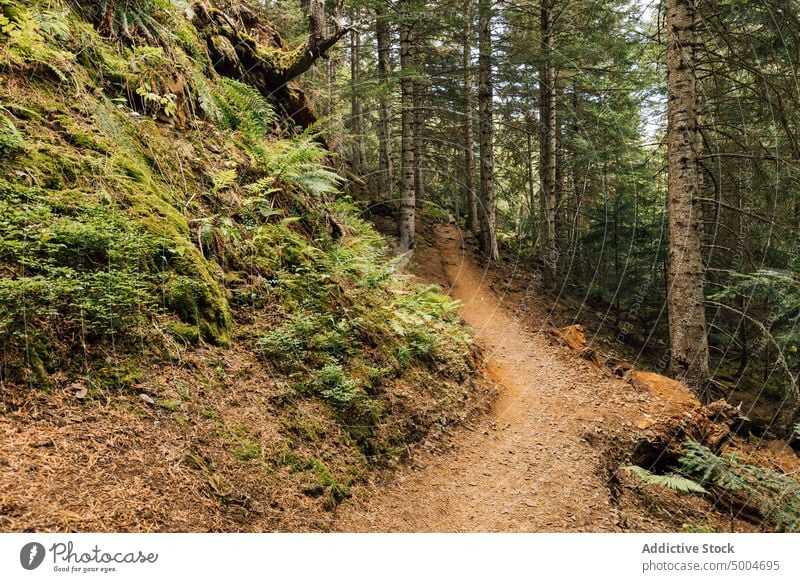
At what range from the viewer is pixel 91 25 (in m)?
5.28

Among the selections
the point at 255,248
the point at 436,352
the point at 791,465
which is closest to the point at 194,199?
the point at 255,248

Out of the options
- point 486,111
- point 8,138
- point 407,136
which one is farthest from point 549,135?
point 8,138

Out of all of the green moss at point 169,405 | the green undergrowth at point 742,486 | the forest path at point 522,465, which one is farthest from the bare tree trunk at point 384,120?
the green moss at point 169,405

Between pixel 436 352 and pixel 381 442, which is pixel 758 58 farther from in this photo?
pixel 381 442

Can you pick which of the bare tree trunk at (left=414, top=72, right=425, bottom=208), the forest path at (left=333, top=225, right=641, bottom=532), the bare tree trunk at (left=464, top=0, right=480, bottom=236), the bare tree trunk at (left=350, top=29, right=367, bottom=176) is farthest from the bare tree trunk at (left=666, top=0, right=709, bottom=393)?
the bare tree trunk at (left=350, top=29, right=367, bottom=176)

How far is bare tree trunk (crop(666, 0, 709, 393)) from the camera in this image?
286 inches

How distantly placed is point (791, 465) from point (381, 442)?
8677 mm

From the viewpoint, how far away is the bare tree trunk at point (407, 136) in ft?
42.8

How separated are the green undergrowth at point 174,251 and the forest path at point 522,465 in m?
0.45

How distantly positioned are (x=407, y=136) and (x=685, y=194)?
830 cm

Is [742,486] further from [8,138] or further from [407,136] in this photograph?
[407,136]

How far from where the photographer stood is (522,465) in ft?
19.7
